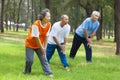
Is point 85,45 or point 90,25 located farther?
point 85,45

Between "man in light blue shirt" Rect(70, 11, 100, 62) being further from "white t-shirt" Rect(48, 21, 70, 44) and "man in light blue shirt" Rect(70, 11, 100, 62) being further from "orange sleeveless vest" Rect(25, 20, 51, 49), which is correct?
"orange sleeveless vest" Rect(25, 20, 51, 49)

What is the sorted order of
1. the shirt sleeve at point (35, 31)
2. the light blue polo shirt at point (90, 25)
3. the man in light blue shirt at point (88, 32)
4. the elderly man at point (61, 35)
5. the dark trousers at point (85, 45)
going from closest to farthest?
1. the shirt sleeve at point (35, 31)
2. the elderly man at point (61, 35)
3. the man in light blue shirt at point (88, 32)
4. the light blue polo shirt at point (90, 25)
5. the dark trousers at point (85, 45)

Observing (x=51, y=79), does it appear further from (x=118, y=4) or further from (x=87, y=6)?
(x=87, y=6)

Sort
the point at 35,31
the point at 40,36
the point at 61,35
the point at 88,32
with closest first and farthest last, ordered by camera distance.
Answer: the point at 35,31
the point at 40,36
the point at 61,35
the point at 88,32

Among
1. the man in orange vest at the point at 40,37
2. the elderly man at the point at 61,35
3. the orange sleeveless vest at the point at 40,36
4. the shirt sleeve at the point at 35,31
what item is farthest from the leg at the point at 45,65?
the elderly man at the point at 61,35

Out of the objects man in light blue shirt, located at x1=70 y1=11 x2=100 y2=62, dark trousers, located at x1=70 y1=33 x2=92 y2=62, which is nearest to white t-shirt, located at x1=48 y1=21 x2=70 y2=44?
man in light blue shirt, located at x1=70 y1=11 x2=100 y2=62

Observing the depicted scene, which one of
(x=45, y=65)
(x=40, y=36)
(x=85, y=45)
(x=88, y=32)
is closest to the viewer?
(x=40, y=36)

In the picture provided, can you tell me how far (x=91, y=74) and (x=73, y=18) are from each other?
6785 cm

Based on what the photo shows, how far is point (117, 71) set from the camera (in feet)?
45.3

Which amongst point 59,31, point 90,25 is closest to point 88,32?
point 90,25

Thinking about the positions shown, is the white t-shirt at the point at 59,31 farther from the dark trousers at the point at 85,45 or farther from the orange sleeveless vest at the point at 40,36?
the dark trousers at the point at 85,45

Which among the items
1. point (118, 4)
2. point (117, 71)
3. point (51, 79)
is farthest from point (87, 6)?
point (51, 79)

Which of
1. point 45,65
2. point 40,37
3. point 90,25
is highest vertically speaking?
point 90,25

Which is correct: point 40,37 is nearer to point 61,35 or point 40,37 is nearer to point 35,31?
point 35,31
